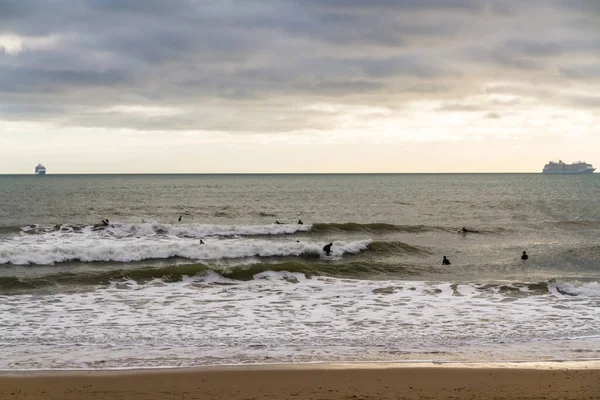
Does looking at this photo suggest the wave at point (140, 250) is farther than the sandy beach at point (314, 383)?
Yes

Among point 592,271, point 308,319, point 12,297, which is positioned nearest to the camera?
point 308,319

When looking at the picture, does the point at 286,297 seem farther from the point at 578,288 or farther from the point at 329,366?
the point at 578,288

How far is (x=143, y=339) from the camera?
44.2 feet

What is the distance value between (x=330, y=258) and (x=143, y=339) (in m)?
17.1

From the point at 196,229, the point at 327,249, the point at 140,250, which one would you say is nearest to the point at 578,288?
the point at 327,249

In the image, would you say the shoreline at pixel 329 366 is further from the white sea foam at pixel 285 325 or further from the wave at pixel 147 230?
the wave at pixel 147 230

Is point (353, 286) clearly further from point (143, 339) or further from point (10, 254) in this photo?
point (10, 254)

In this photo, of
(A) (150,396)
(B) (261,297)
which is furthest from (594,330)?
(A) (150,396)

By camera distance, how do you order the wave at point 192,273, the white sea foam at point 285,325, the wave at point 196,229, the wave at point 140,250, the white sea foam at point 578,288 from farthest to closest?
the wave at point 196,229 < the wave at point 140,250 < the wave at point 192,273 < the white sea foam at point 578,288 < the white sea foam at point 285,325

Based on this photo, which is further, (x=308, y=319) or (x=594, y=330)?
(x=308, y=319)

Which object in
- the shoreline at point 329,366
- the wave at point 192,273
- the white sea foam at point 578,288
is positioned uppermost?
the white sea foam at point 578,288

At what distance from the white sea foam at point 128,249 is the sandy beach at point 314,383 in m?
16.9

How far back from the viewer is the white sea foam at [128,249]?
26625 millimetres

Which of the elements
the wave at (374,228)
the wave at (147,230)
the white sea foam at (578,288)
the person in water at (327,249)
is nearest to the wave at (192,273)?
the person in water at (327,249)
